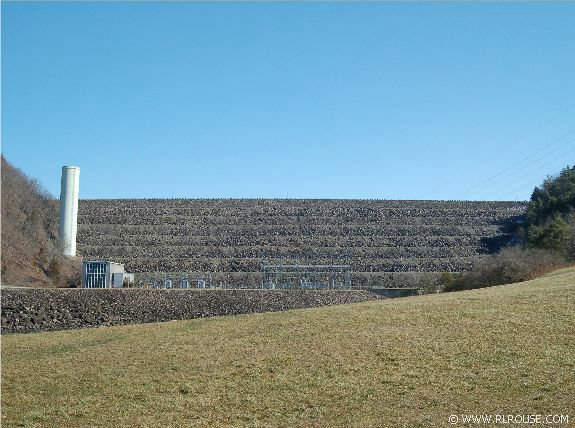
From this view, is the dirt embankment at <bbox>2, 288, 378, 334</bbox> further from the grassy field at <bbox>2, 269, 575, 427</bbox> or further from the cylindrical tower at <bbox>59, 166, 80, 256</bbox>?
the cylindrical tower at <bbox>59, 166, 80, 256</bbox>

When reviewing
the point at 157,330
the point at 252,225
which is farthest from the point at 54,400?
the point at 252,225

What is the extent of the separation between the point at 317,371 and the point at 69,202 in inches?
2253

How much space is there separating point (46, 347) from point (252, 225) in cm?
Result: 5437

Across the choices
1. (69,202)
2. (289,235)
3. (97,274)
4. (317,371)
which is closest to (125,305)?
(97,274)

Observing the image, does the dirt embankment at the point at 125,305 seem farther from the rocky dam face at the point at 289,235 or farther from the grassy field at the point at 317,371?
the grassy field at the point at 317,371

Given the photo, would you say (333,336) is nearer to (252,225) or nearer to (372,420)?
(372,420)

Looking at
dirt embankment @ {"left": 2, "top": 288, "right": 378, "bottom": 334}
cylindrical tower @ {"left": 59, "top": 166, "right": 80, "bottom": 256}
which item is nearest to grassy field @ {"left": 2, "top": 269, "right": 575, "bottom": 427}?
dirt embankment @ {"left": 2, "top": 288, "right": 378, "bottom": 334}

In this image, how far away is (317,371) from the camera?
15930mm

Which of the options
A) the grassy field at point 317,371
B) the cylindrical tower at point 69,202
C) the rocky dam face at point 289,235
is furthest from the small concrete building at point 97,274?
the grassy field at point 317,371

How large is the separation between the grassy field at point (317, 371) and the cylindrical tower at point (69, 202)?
46138mm

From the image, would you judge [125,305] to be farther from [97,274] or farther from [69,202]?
Result: [69,202]

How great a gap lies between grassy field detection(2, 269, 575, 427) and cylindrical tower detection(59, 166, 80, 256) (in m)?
46.1

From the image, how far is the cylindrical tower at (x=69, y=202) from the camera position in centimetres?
6800

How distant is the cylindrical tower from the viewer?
6800 cm
